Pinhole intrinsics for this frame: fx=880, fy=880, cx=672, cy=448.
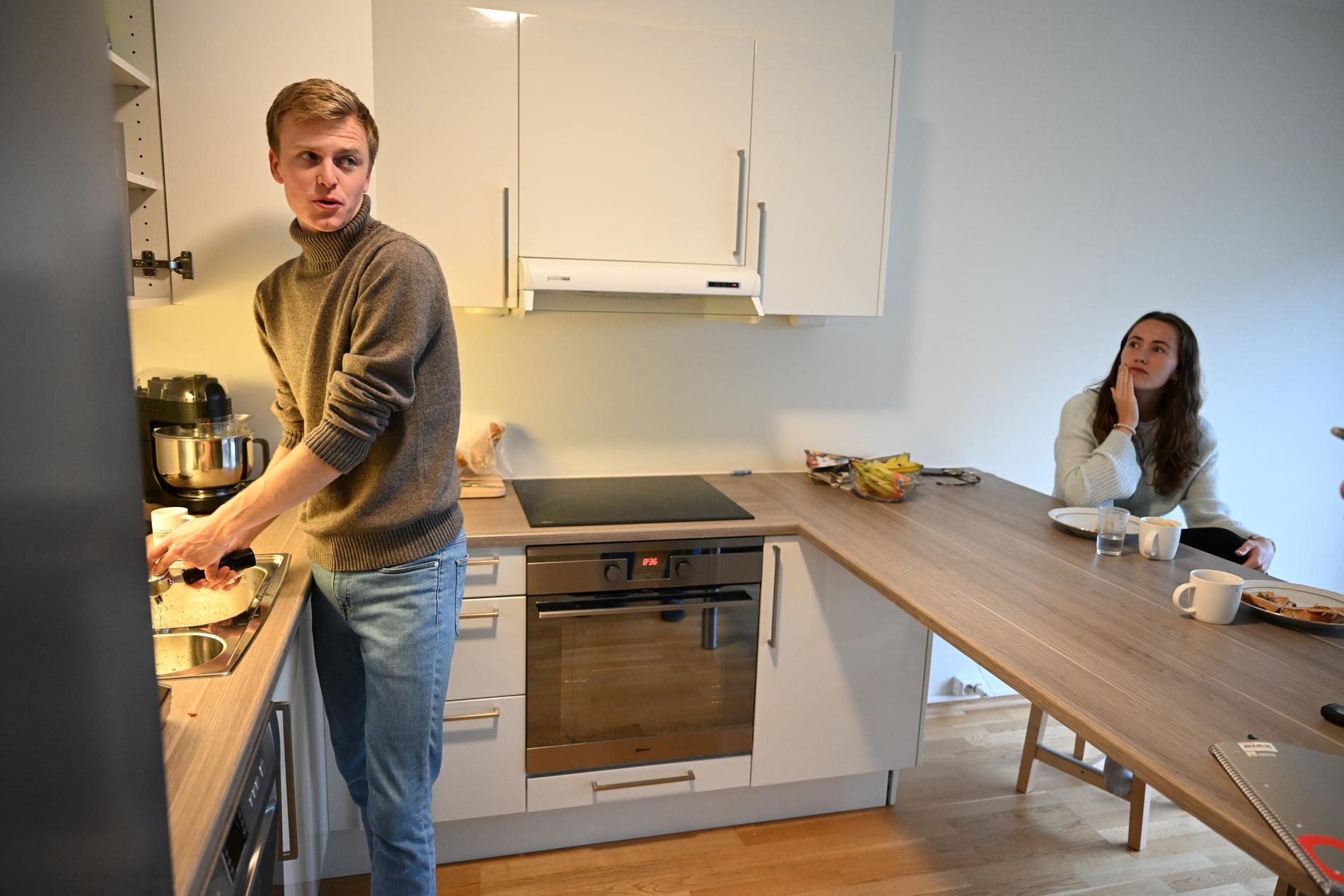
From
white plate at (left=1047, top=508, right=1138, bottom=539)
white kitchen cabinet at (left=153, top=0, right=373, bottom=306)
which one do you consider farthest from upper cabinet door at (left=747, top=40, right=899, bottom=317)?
white kitchen cabinet at (left=153, top=0, right=373, bottom=306)

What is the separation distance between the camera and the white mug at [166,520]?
5.45 ft

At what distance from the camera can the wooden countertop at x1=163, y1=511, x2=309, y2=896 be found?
34.3 inches

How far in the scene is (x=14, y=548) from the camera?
11.4 inches

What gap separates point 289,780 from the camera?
1.46m

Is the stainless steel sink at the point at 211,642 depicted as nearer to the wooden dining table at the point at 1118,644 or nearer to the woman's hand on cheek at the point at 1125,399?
the wooden dining table at the point at 1118,644

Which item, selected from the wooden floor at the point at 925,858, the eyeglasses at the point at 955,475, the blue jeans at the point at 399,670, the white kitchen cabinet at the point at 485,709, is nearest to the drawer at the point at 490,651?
the white kitchen cabinet at the point at 485,709

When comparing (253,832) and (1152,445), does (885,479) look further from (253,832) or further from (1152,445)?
(253,832)

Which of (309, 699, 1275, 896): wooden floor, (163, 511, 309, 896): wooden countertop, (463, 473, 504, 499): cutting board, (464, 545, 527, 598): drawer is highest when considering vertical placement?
(463, 473, 504, 499): cutting board

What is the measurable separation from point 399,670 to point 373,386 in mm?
527

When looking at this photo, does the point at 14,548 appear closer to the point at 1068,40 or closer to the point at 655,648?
the point at 655,648

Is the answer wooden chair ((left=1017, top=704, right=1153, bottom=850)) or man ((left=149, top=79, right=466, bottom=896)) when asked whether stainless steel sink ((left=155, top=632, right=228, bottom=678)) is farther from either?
wooden chair ((left=1017, top=704, right=1153, bottom=850))

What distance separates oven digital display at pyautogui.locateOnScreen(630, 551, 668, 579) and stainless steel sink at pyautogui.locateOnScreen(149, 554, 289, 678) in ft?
2.87

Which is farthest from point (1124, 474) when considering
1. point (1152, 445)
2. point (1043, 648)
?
point (1043, 648)

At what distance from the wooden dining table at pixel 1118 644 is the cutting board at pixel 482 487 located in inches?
33.4
